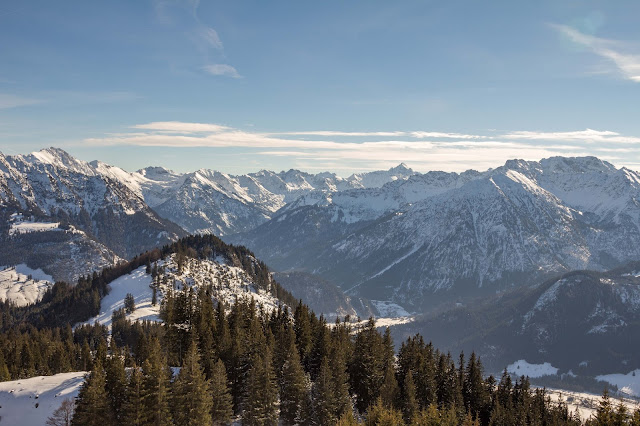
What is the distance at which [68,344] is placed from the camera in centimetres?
13575

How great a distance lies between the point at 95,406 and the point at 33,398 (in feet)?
82.5

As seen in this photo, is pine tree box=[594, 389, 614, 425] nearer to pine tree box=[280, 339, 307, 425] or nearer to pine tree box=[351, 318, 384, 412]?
pine tree box=[280, 339, 307, 425]

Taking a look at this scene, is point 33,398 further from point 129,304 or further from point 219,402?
point 129,304

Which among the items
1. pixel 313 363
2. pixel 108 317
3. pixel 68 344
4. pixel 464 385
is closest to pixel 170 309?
pixel 313 363

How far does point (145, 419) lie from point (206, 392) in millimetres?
9250

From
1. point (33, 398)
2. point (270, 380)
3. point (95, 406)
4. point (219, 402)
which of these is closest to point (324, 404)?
point (270, 380)

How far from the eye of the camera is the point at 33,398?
8162 centimetres

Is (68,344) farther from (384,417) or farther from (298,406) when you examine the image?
(384,417)

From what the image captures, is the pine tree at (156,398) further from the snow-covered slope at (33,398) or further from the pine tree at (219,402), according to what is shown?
the snow-covered slope at (33,398)

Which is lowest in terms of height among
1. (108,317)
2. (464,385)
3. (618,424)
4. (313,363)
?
(108,317)

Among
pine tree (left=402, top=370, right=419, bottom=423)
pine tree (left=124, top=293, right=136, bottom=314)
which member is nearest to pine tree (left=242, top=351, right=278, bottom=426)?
pine tree (left=402, top=370, right=419, bottom=423)

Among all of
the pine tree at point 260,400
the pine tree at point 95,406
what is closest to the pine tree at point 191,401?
the pine tree at point 95,406

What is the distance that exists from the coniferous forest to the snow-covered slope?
6.16m

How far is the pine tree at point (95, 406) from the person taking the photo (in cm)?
6450
